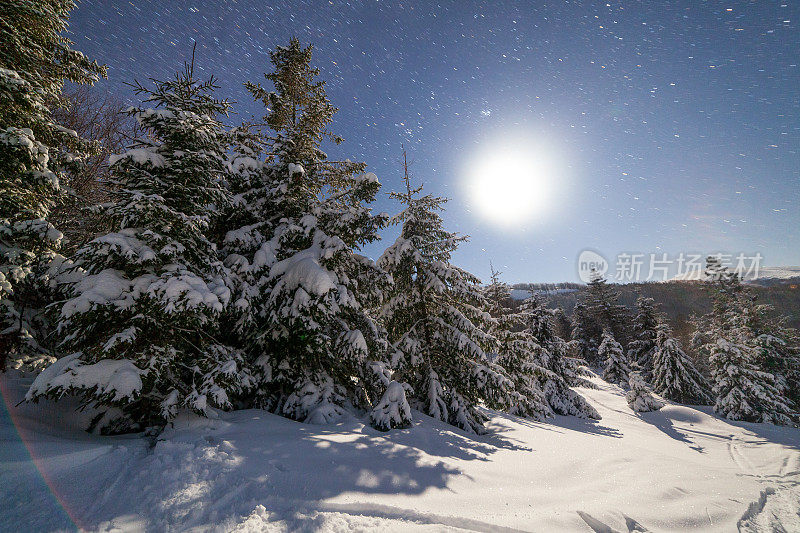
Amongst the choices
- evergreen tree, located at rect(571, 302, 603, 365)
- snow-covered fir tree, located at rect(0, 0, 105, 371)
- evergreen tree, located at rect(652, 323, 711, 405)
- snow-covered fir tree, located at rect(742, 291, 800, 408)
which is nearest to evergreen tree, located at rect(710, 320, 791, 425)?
snow-covered fir tree, located at rect(742, 291, 800, 408)

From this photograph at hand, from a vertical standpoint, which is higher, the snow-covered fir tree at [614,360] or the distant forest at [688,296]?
the distant forest at [688,296]

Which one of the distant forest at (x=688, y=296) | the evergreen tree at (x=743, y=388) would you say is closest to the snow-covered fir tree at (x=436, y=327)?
the evergreen tree at (x=743, y=388)

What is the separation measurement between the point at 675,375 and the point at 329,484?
34504 millimetres

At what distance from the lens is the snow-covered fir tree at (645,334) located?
30922 millimetres

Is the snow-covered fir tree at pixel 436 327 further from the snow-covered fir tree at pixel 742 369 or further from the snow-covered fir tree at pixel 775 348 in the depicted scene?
the snow-covered fir tree at pixel 775 348

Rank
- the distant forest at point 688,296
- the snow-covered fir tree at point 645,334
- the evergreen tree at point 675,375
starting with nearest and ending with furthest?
the evergreen tree at point 675,375
the snow-covered fir tree at point 645,334
the distant forest at point 688,296

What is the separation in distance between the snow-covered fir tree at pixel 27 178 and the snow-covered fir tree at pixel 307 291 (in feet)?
13.2

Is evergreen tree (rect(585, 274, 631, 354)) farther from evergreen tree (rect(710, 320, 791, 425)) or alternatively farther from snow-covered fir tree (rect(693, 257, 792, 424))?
evergreen tree (rect(710, 320, 791, 425))

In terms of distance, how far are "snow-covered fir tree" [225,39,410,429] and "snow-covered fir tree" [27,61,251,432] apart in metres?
1.10

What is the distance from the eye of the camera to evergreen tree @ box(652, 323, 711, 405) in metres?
26.0

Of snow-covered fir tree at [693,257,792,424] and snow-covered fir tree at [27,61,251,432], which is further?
snow-covered fir tree at [693,257,792,424]

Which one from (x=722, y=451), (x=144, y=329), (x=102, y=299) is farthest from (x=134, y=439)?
(x=722, y=451)

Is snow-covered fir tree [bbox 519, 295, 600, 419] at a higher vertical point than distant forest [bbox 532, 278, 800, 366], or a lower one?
lower

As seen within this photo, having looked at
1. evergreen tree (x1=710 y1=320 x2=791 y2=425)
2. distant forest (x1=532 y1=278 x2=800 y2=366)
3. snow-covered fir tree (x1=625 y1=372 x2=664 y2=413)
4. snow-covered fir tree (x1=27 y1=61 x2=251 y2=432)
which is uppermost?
distant forest (x1=532 y1=278 x2=800 y2=366)
